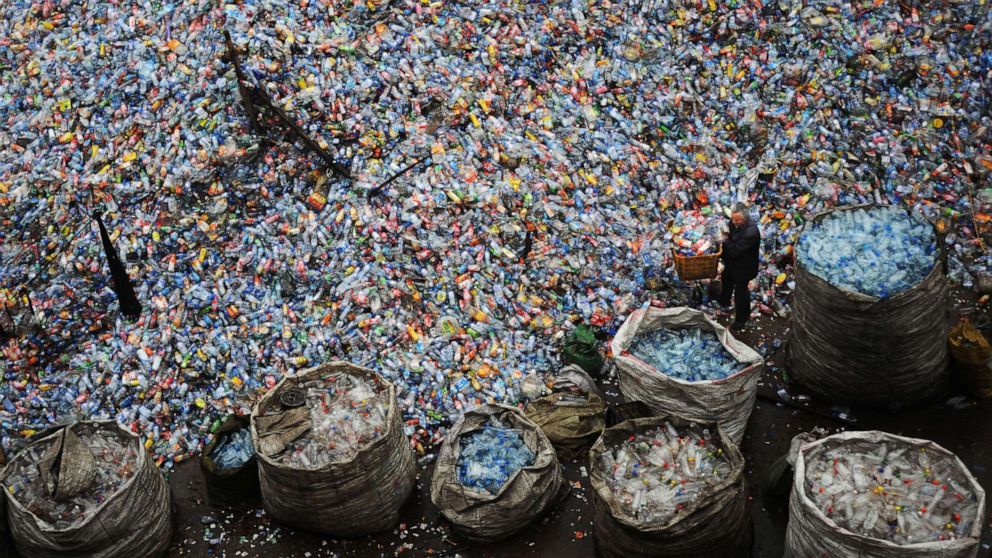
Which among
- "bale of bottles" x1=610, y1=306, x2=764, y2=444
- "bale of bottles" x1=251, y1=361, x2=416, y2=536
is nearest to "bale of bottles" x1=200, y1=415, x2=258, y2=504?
"bale of bottles" x1=251, y1=361, x2=416, y2=536

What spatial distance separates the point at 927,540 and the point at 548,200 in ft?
14.9

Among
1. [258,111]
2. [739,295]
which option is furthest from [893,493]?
[258,111]

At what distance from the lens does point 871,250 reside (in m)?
6.91

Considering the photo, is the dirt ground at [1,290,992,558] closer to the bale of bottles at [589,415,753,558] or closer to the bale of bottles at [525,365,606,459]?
the bale of bottles at [525,365,606,459]

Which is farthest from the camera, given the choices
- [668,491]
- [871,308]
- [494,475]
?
[494,475]

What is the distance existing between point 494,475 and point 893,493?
2.67 m

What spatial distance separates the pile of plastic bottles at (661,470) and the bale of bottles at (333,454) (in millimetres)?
1531

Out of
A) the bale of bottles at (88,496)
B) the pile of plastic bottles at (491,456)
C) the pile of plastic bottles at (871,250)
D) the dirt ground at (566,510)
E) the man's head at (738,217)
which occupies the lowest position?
the dirt ground at (566,510)

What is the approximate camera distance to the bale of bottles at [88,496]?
20.9 ft

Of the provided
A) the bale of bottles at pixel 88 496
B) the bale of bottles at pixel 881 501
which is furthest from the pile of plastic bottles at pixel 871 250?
the bale of bottles at pixel 88 496

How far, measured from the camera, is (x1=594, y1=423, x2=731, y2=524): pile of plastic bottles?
608cm

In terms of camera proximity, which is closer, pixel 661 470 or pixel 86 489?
pixel 661 470

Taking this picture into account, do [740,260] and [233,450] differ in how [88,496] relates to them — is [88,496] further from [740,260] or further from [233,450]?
[740,260]

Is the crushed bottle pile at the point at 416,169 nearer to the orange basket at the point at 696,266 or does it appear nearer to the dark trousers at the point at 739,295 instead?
the orange basket at the point at 696,266
